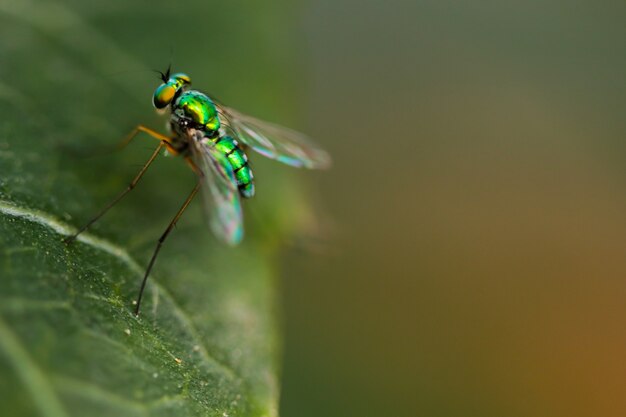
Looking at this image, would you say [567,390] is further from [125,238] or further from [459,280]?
[125,238]

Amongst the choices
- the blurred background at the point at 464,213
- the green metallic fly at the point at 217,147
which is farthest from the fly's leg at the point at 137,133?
the blurred background at the point at 464,213

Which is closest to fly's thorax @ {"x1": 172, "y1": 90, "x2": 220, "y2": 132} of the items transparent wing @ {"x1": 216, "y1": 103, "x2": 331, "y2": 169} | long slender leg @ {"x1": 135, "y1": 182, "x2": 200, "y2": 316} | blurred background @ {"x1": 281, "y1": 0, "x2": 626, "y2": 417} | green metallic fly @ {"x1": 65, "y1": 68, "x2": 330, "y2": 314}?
green metallic fly @ {"x1": 65, "y1": 68, "x2": 330, "y2": 314}

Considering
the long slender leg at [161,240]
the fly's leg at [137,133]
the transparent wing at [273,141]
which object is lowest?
the long slender leg at [161,240]

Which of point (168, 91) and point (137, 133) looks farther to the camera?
point (137, 133)

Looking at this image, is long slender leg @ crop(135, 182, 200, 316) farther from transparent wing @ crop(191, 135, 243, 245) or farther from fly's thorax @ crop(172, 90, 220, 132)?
fly's thorax @ crop(172, 90, 220, 132)

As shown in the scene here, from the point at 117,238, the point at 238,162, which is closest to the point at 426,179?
the point at 238,162

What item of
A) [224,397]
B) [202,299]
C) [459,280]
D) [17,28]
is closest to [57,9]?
[17,28]

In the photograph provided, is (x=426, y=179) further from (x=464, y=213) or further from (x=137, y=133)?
(x=137, y=133)

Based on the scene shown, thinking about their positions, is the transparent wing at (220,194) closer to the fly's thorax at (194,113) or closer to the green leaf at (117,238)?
the fly's thorax at (194,113)
